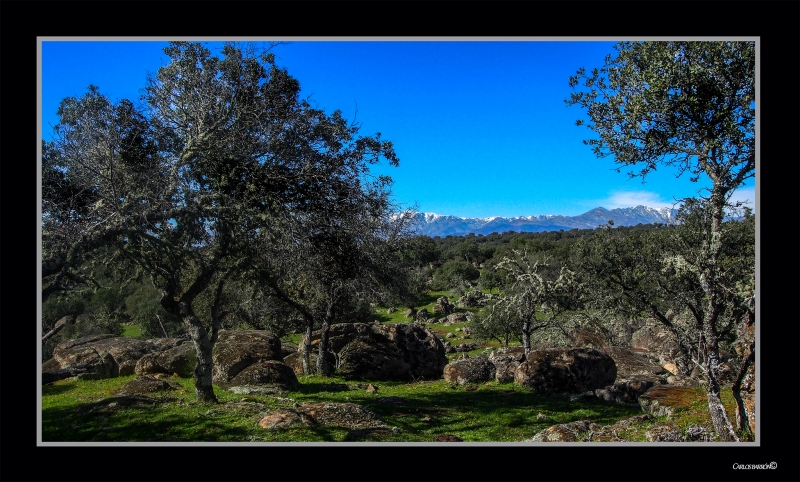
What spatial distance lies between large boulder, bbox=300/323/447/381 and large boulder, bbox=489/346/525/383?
352 centimetres

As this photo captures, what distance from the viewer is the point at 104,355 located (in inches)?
827

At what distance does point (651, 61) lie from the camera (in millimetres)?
9312

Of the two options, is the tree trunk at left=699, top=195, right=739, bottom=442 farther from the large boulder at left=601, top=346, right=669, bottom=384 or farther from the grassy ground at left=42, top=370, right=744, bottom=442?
the large boulder at left=601, top=346, right=669, bottom=384

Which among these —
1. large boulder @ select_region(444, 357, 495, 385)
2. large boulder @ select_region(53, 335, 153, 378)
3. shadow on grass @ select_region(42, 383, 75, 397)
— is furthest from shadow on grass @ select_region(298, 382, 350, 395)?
shadow on grass @ select_region(42, 383, 75, 397)

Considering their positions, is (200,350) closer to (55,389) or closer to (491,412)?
(55,389)

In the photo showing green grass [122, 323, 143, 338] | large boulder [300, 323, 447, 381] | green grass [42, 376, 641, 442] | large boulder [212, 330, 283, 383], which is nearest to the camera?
green grass [42, 376, 641, 442]

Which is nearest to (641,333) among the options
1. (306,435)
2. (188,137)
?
(306,435)

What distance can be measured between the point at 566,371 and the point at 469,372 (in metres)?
4.94

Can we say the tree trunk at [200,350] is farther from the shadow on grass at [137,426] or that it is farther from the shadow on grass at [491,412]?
the shadow on grass at [491,412]

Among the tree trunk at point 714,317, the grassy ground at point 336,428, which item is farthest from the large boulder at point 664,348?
the tree trunk at point 714,317

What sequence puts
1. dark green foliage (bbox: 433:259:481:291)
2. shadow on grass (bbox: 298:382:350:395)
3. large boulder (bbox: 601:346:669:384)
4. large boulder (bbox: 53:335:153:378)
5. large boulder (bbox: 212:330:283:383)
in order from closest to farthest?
1. shadow on grass (bbox: 298:382:350:395)
2. large boulder (bbox: 212:330:283:383)
3. large boulder (bbox: 53:335:153:378)
4. large boulder (bbox: 601:346:669:384)
5. dark green foliage (bbox: 433:259:481:291)

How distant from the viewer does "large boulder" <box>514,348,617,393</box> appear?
2055 cm

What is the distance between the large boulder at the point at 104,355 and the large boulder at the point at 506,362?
17.4m

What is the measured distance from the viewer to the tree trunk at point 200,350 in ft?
41.5
